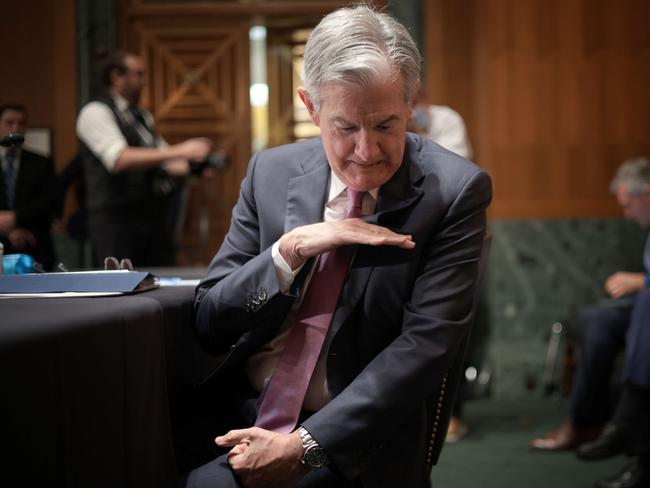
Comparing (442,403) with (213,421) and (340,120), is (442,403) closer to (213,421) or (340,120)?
(213,421)

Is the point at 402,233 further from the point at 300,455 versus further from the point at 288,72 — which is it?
the point at 288,72

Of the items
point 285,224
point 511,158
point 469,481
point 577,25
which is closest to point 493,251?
point 511,158

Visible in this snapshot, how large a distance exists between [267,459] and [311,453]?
0.08 meters

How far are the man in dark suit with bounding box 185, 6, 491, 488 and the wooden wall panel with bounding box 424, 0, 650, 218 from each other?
14.7 ft

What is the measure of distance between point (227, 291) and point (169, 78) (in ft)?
16.7

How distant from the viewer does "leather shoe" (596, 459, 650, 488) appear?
12.6 feet

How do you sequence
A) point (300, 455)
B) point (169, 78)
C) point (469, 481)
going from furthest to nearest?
point (169, 78), point (469, 481), point (300, 455)

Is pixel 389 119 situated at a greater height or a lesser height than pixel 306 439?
greater

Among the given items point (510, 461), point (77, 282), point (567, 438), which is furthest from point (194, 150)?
point (77, 282)

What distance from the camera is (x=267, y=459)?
1.75m

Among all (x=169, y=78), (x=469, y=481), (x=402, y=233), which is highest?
(x=169, y=78)

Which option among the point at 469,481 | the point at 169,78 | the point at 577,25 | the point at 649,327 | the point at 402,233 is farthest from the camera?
the point at 169,78

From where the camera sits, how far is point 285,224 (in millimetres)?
1998

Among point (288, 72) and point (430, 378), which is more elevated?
point (288, 72)
